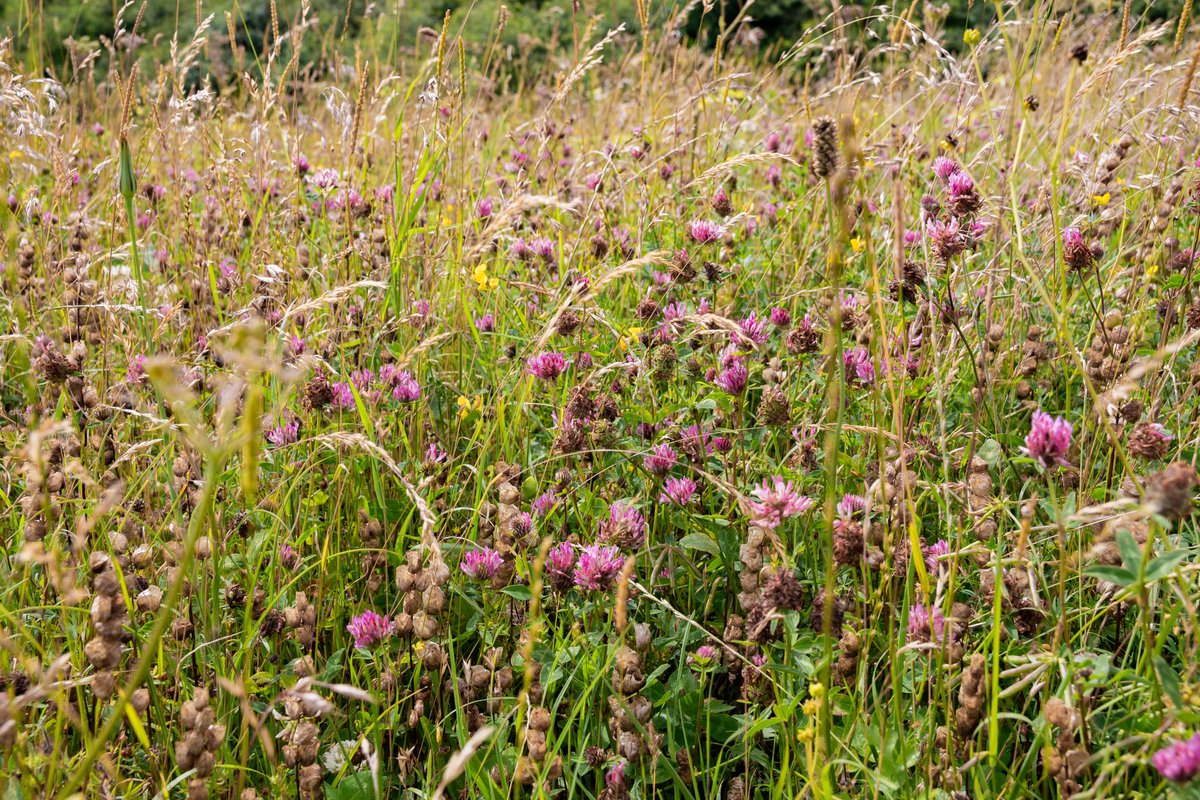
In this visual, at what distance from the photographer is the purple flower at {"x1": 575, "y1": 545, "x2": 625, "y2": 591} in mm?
1282

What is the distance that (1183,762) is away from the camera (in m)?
0.80

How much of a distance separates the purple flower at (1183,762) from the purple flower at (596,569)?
0.68 m

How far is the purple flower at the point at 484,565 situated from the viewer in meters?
1.37

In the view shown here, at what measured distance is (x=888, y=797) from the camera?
1060mm

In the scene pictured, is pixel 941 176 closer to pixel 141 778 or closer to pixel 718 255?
pixel 718 255

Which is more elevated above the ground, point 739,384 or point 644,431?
point 739,384

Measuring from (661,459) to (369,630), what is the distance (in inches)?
22.1

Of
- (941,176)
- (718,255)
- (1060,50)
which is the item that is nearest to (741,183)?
(718,255)

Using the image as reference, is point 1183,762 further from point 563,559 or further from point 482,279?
point 482,279

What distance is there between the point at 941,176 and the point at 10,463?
195 cm

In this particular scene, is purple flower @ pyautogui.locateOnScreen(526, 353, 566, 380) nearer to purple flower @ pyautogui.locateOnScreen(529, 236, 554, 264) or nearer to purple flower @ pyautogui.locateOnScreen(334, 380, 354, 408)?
purple flower @ pyautogui.locateOnScreen(334, 380, 354, 408)

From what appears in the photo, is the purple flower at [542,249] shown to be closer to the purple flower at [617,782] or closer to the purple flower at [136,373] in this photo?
the purple flower at [136,373]

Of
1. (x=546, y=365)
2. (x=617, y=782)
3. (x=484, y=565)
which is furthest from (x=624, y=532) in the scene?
(x=546, y=365)

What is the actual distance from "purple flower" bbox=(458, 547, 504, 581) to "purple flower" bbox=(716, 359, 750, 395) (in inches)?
20.7
